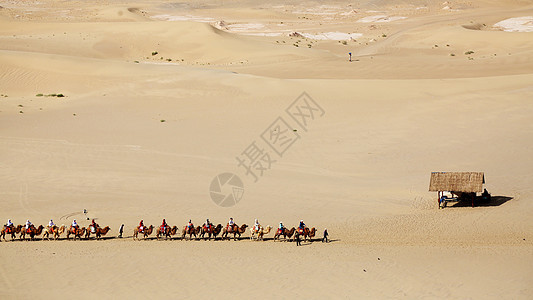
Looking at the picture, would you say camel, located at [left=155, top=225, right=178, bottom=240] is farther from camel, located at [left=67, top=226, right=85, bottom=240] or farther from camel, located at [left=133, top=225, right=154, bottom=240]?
camel, located at [left=67, top=226, right=85, bottom=240]

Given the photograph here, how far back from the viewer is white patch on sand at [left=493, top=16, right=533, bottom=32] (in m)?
66.8

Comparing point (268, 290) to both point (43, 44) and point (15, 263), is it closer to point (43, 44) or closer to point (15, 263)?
point (15, 263)

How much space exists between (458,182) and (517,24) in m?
49.9

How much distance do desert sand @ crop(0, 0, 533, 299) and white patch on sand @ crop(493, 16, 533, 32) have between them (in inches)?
319

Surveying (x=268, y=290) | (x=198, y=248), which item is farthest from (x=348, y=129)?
(x=268, y=290)

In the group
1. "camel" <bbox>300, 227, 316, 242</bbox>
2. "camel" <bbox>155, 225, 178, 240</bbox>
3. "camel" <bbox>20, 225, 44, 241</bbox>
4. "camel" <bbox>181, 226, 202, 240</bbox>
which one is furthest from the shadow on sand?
"camel" <bbox>20, 225, 44, 241</bbox>

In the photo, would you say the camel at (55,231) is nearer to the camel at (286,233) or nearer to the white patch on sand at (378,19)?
the camel at (286,233)

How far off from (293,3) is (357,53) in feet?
126

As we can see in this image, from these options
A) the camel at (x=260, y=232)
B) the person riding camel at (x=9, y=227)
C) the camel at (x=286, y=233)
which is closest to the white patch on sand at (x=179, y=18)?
the person riding camel at (x=9, y=227)

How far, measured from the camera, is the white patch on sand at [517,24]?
6681cm

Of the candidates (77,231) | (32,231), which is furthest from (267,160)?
(32,231)

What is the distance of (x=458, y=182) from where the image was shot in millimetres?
23844

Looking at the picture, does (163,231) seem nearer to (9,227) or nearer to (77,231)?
(77,231)

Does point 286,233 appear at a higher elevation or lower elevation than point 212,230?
higher
